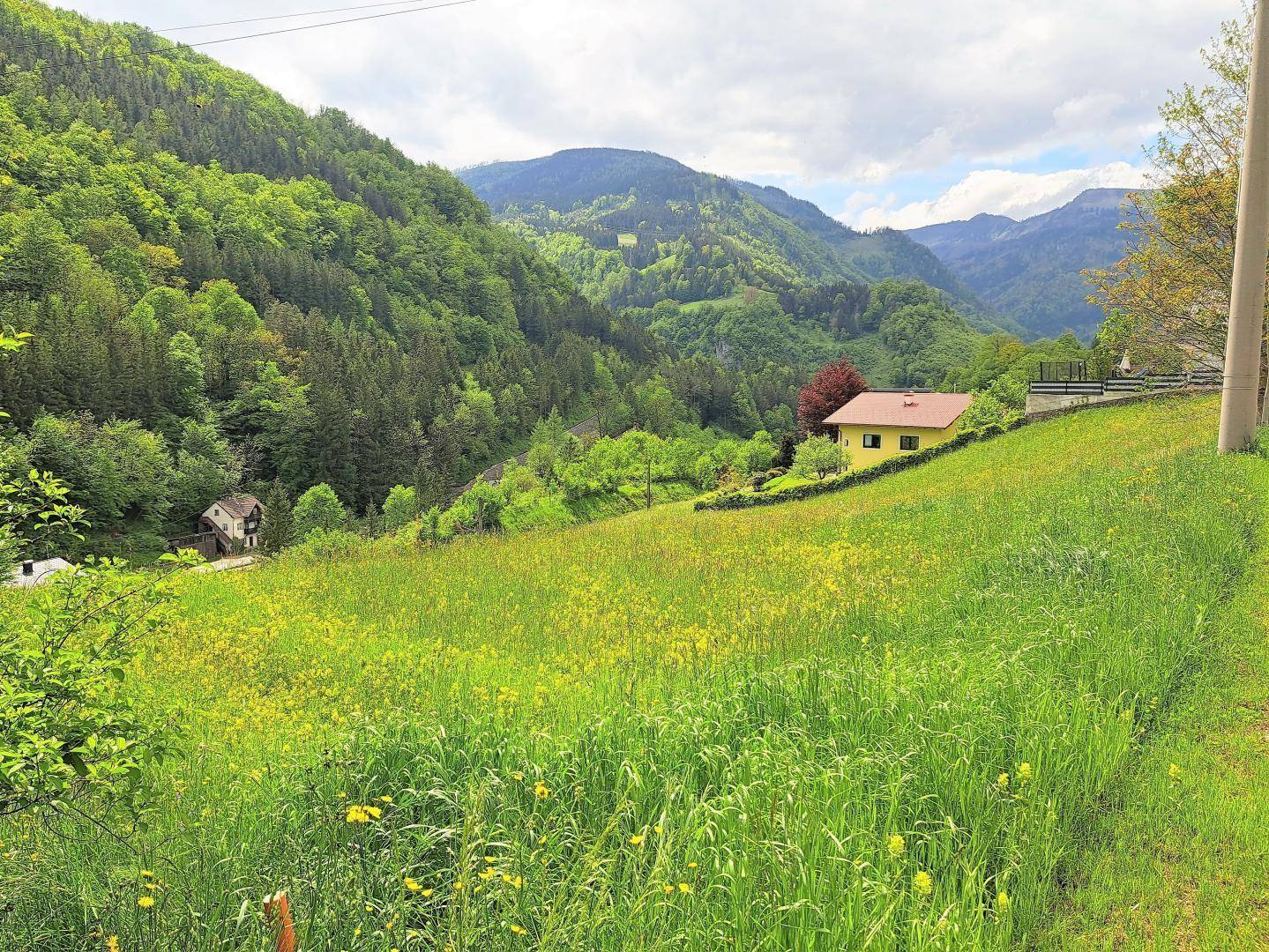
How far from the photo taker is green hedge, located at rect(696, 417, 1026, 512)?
94.2ft

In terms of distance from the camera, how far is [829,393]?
6119 centimetres

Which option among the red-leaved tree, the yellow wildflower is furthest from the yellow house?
the yellow wildflower

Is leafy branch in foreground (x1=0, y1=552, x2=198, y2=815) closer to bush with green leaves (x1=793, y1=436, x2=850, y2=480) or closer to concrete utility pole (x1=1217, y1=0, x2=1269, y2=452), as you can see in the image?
concrete utility pole (x1=1217, y1=0, x2=1269, y2=452)

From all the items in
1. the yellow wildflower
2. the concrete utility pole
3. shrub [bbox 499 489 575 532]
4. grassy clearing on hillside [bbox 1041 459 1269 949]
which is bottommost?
shrub [bbox 499 489 575 532]

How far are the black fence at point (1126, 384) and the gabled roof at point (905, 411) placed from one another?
49.2 feet

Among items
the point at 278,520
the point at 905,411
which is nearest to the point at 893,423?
the point at 905,411

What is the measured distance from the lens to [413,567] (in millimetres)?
13125

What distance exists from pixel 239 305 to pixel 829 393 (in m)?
89.7

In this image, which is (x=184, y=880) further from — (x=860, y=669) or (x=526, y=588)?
(x=526, y=588)

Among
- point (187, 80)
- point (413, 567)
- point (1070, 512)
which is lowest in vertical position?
point (413, 567)

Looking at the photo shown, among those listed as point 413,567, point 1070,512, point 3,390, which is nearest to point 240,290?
point 3,390

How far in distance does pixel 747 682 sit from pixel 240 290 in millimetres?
135231

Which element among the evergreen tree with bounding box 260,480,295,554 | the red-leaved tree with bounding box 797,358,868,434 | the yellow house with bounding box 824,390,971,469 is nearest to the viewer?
the yellow house with bounding box 824,390,971,469

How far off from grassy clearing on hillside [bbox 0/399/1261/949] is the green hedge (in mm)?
18205
